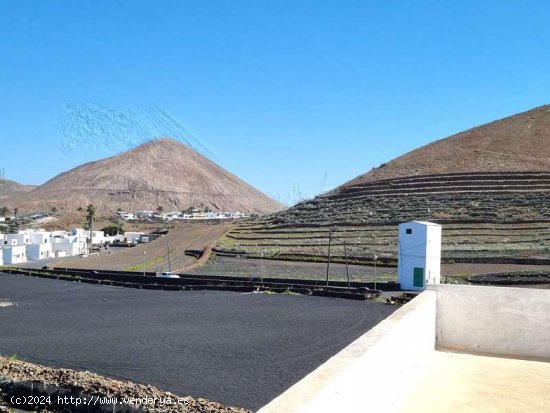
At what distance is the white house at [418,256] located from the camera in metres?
17.3

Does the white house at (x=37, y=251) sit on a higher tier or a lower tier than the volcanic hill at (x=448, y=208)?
lower

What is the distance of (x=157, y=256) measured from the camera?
143 ft

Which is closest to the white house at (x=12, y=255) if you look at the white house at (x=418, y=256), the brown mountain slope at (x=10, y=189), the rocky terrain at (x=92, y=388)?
the white house at (x=418, y=256)

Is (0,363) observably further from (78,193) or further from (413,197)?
(78,193)

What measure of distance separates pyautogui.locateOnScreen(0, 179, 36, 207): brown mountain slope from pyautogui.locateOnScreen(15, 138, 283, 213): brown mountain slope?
7.82m

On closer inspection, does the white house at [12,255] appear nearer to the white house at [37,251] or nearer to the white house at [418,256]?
the white house at [37,251]

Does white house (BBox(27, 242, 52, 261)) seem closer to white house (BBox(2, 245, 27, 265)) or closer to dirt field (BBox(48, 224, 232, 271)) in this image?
white house (BBox(2, 245, 27, 265))

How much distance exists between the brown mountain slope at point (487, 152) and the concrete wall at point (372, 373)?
51.3m

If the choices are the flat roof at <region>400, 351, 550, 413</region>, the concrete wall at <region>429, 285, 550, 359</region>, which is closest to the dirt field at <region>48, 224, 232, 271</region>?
the concrete wall at <region>429, 285, 550, 359</region>

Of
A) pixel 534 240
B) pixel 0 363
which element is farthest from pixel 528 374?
pixel 534 240

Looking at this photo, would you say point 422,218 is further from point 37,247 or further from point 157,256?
point 37,247

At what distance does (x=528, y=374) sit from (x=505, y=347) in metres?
1.12

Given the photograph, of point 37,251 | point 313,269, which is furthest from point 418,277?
point 37,251

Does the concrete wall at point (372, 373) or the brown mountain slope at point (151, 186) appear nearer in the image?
the concrete wall at point (372, 373)
